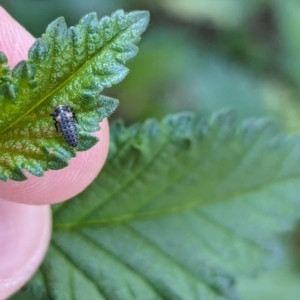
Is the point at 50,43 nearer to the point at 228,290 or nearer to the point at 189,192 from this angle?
the point at 189,192

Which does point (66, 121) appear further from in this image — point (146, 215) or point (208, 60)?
point (208, 60)

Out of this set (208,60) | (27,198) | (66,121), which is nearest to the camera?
(66,121)

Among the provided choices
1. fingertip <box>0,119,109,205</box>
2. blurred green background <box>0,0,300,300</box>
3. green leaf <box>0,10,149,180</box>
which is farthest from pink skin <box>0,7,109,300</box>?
blurred green background <box>0,0,300,300</box>

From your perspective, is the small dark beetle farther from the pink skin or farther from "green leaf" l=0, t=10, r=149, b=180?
the pink skin

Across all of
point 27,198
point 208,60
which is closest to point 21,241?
point 27,198

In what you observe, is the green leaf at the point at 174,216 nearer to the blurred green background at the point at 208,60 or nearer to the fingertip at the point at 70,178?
the fingertip at the point at 70,178

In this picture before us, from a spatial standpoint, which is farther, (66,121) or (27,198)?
(27,198)

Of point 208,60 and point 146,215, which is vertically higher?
point 146,215
